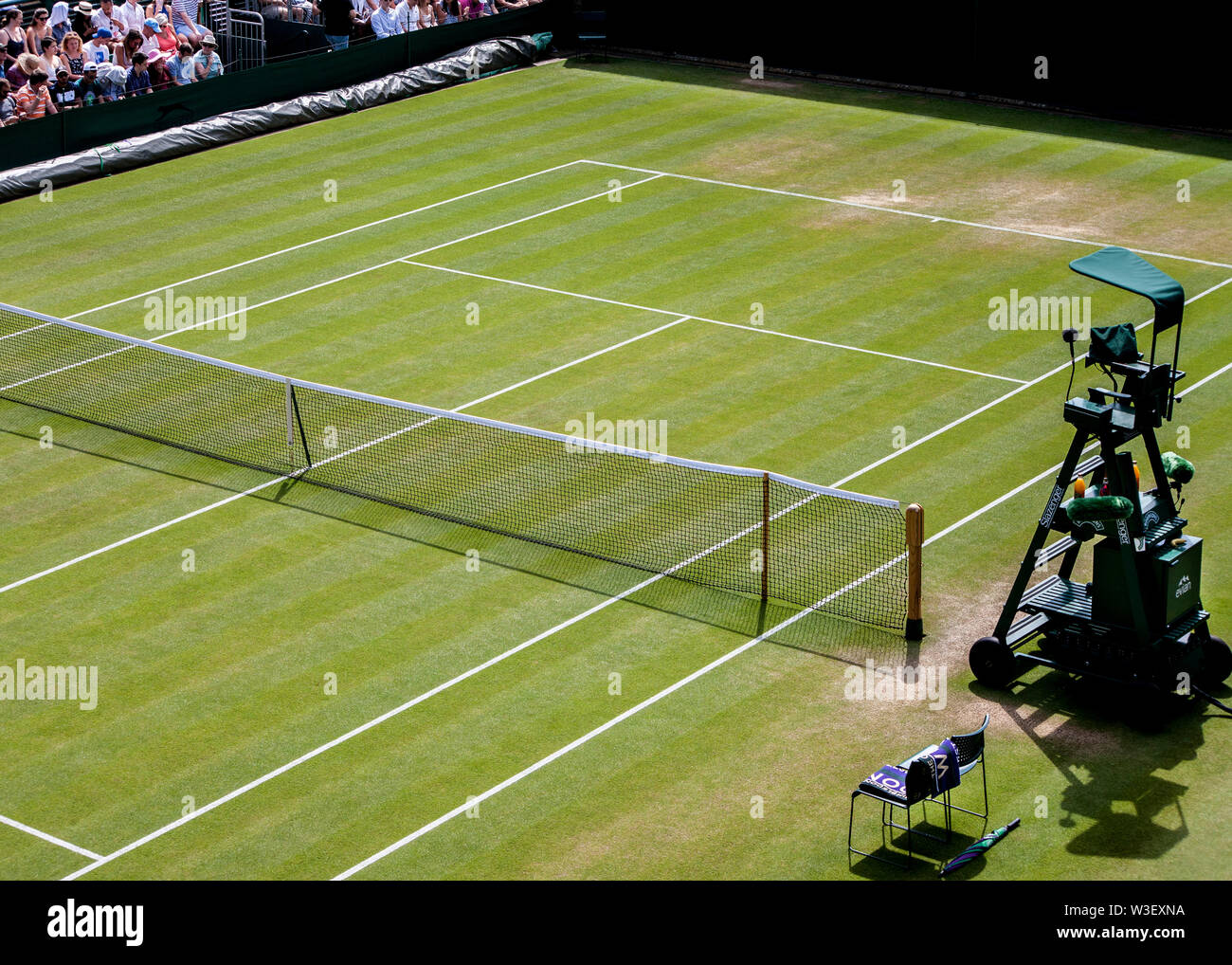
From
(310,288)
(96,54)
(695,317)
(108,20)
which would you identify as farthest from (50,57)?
(695,317)

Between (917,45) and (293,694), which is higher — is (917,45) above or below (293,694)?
above

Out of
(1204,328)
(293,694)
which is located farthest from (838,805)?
(1204,328)

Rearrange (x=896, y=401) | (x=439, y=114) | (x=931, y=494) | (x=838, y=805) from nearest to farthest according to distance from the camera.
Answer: (x=838, y=805), (x=931, y=494), (x=896, y=401), (x=439, y=114)

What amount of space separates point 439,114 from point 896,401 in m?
19.2

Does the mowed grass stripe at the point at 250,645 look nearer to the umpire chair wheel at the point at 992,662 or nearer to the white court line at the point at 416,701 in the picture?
the white court line at the point at 416,701

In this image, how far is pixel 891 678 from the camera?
18.5m

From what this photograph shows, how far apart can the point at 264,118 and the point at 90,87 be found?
383 centimetres

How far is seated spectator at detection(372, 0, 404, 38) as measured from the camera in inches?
1703

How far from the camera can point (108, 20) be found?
3938 cm

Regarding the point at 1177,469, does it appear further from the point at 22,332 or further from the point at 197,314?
the point at 22,332

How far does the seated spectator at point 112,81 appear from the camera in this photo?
37875 mm

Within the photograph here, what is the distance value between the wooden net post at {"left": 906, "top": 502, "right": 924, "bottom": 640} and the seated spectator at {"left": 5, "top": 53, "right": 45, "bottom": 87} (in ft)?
82.8

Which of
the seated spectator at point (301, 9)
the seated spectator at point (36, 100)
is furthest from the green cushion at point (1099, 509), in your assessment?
the seated spectator at point (301, 9)
